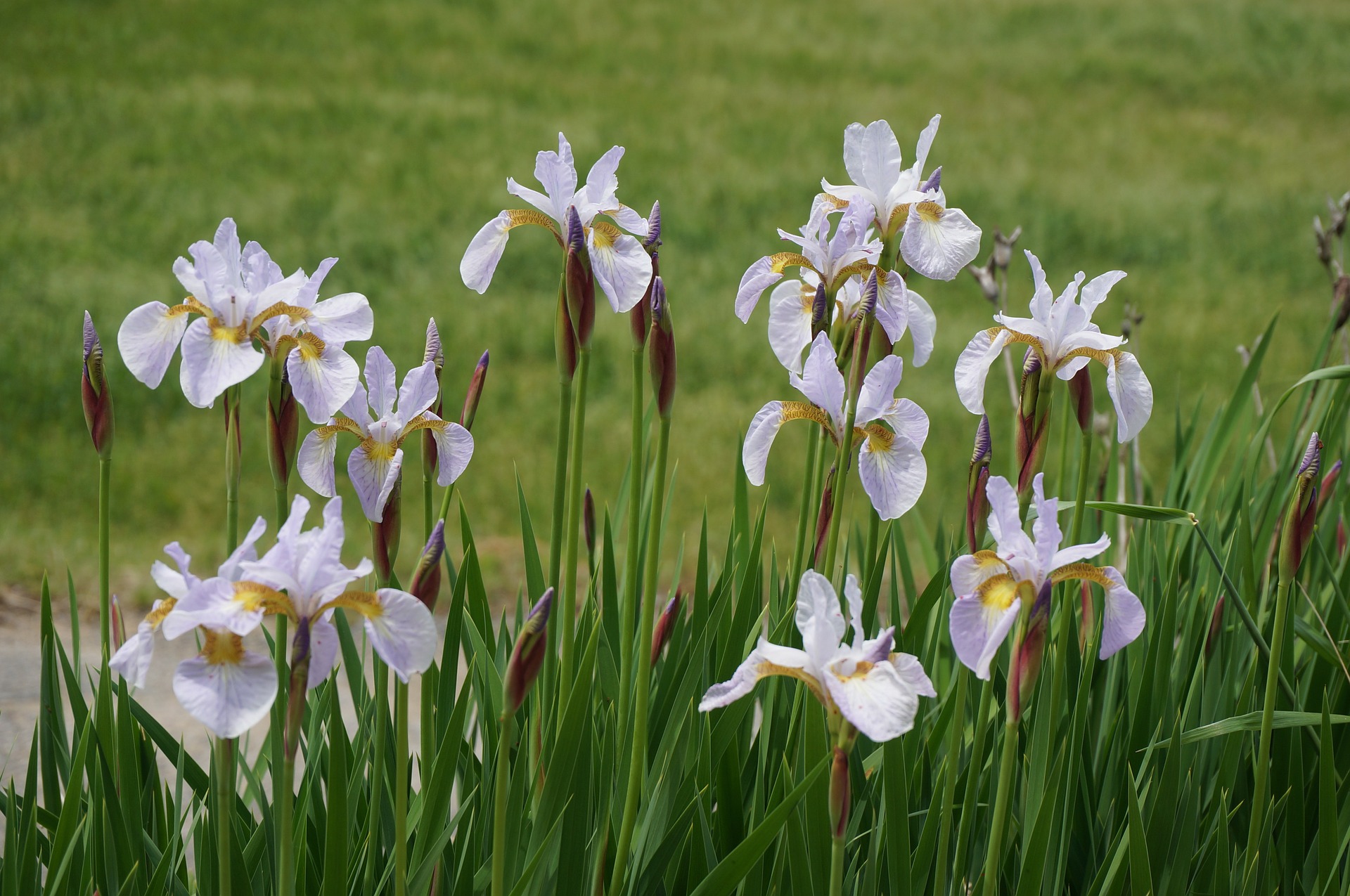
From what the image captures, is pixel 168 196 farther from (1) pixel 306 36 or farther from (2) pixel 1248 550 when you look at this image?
(2) pixel 1248 550

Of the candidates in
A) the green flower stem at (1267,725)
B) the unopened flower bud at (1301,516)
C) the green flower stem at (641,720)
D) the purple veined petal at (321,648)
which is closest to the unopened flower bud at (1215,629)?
the green flower stem at (1267,725)

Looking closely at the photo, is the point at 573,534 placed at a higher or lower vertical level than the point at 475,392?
lower

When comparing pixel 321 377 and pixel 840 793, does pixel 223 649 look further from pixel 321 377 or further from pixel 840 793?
pixel 840 793

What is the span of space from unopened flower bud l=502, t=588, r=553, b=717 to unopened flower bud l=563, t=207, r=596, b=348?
0.31 metres

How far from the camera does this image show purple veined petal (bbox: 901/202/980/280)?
1218mm

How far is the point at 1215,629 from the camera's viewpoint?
158 cm

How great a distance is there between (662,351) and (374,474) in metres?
0.30

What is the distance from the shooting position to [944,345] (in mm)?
6129

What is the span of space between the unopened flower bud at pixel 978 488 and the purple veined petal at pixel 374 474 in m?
0.59

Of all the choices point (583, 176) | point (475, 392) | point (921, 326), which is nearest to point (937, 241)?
point (921, 326)

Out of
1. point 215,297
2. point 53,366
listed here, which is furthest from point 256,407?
point 215,297

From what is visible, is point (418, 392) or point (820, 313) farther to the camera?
point (820, 313)

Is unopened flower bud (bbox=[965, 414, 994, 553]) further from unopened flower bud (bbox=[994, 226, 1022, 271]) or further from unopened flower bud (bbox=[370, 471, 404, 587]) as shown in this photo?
unopened flower bud (bbox=[994, 226, 1022, 271])

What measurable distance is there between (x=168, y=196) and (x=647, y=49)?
586 cm
